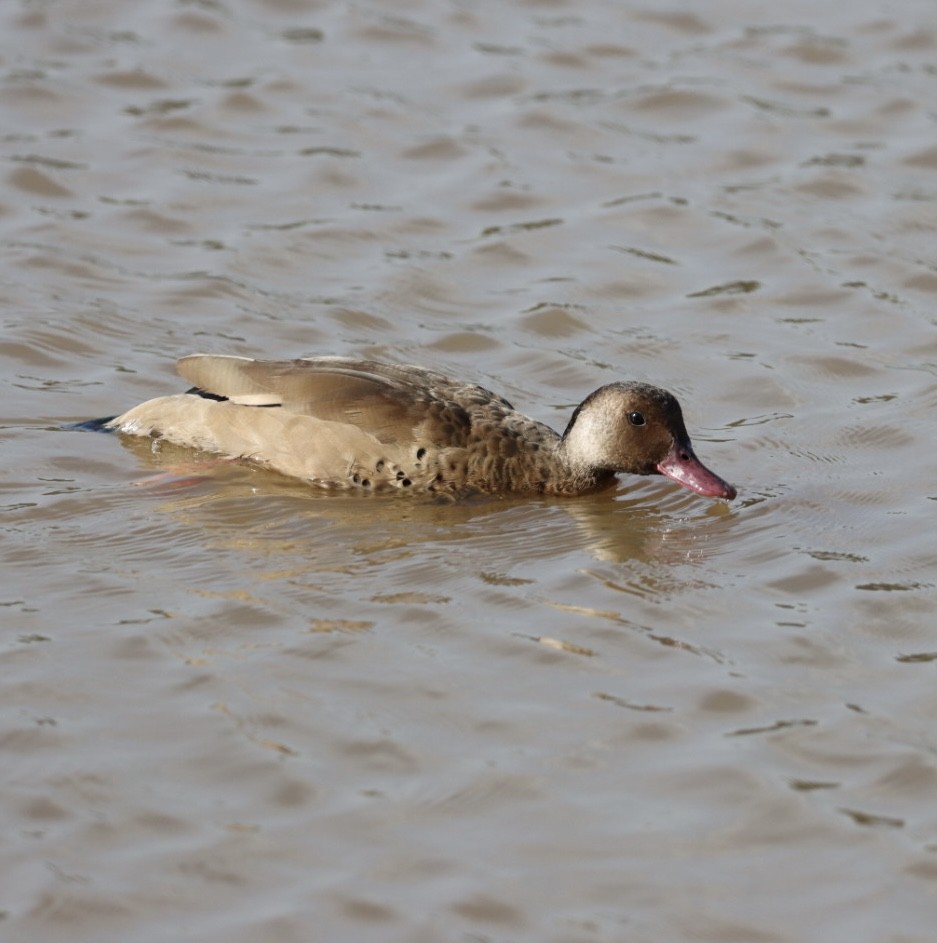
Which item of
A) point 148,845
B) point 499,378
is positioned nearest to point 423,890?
point 148,845

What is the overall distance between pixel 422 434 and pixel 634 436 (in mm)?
1048

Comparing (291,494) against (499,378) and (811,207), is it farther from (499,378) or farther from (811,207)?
(811,207)

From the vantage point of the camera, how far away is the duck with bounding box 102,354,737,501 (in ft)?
29.6

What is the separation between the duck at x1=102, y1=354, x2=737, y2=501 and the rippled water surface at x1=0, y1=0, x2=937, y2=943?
6.9 inches

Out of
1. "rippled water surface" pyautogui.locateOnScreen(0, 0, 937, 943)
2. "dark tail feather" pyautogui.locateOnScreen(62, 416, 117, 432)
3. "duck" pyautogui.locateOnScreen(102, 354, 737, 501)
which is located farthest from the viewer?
"dark tail feather" pyautogui.locateOnScreen(62, 416, 117, 432)

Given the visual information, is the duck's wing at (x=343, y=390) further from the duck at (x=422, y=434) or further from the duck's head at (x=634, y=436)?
the duck's head at (x=634, y=436)

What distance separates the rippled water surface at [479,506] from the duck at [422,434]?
18 centimetres

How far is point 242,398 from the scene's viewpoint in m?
9.36

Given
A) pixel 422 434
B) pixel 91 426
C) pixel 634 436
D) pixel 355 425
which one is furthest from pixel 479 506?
pixel 91 426

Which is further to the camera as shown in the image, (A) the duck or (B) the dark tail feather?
(B) the dark tail feather

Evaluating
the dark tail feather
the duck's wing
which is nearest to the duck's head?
the duck's wing

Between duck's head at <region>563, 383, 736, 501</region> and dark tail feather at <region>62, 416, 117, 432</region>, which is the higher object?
duck's head at <region>563, 383, 736, 501</region>

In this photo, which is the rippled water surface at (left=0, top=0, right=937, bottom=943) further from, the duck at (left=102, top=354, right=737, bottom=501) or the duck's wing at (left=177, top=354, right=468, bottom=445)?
the duck's wing at (left=177, top=354, right=468, bottom=445)

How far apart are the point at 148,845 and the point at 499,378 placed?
5372 millimetres
